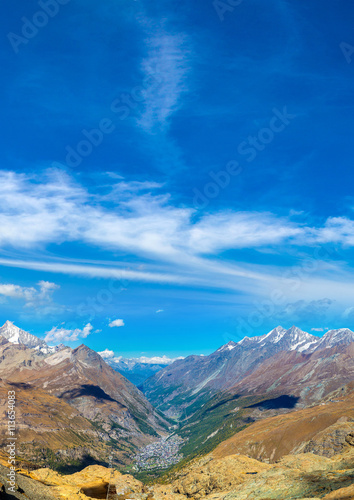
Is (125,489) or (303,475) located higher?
(303,475)

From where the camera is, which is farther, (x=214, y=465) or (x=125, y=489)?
(x=214, y=465)

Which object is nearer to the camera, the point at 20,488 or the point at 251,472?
the point at 20,488

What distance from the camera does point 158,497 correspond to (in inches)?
4213

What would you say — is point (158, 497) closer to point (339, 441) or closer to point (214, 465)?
point (214, 465)

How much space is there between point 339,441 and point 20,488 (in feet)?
641

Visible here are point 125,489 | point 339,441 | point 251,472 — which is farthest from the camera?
point 339,441

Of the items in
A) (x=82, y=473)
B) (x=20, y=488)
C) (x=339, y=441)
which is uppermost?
(x=20, y=488)

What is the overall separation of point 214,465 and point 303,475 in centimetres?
6767

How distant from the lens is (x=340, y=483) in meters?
60.2

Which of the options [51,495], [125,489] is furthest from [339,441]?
[51,495]

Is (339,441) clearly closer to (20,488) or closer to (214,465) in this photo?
(214,465)

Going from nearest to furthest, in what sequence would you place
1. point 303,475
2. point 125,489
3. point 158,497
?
point 303,475, point 125,489, point 158,497

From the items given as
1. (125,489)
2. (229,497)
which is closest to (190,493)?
(125,489)

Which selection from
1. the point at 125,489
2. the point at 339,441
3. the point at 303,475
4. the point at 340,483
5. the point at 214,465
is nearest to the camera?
the point at 340,483
